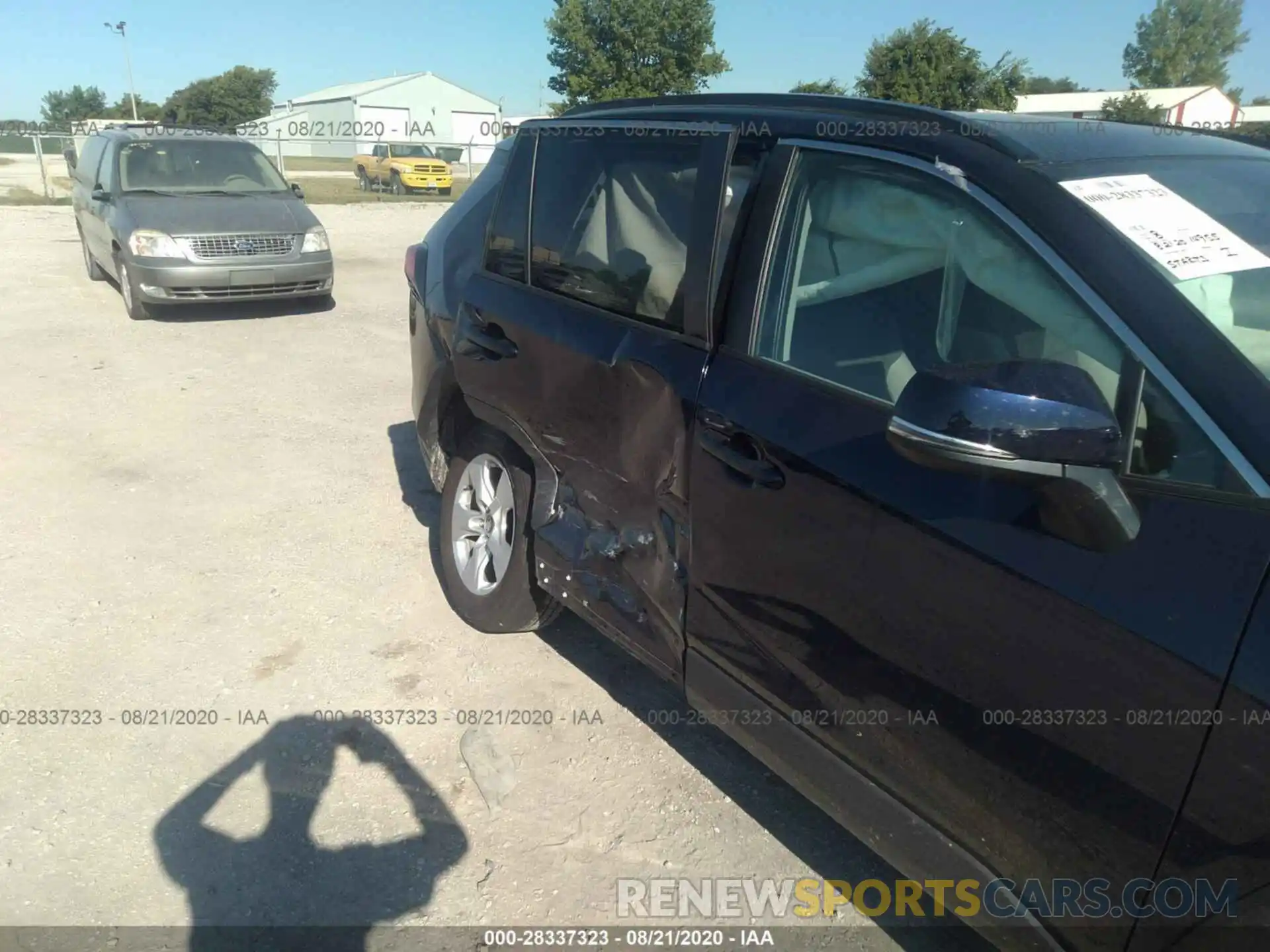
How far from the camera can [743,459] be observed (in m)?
2.37

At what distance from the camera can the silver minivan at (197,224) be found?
9.05 m

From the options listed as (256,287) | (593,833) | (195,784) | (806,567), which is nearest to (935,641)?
(806,567)

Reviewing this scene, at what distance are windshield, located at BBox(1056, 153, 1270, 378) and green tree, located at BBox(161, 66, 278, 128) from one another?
71894 mm

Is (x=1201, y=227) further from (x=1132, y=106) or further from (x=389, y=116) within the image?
(x=389, y=116)

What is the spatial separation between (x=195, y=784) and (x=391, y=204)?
74.8 feet

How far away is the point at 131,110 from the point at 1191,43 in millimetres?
73299

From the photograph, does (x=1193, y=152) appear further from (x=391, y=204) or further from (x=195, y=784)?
(x=391, y=204)

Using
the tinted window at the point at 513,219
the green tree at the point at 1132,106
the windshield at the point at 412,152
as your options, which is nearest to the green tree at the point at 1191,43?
the green tree at the point at 1132,106

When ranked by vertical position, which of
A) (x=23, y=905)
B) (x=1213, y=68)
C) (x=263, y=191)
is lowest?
(x=23, y=905)

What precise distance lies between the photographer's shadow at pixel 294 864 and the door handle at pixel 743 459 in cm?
138

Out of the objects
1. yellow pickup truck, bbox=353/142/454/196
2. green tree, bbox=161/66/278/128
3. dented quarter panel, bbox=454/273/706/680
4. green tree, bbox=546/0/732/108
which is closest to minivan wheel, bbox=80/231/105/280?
dented quarter panel, bbox=454/273/706/680

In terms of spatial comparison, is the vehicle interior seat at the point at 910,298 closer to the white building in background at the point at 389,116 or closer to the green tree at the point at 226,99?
the white building in background at the point at 389,116

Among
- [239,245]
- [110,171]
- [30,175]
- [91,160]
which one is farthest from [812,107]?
[30,175]

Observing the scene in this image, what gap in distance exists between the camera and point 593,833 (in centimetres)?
286
